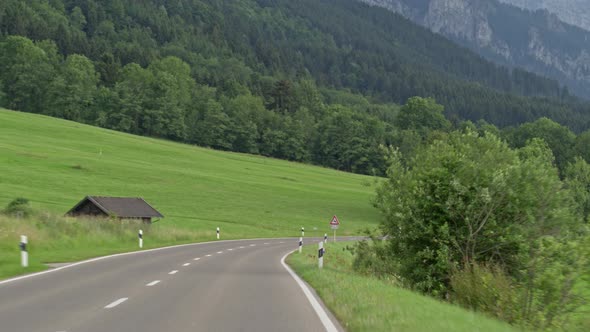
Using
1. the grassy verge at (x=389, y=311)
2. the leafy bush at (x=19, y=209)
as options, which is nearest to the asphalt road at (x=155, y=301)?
the grassy verge at (x=389, y=311)

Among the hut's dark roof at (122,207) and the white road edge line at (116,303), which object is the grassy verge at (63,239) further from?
the hut's dark roof at (122,207)

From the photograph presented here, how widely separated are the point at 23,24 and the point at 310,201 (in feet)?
432

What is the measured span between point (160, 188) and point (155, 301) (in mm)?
59676

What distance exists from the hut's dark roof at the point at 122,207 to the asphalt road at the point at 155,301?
26.8m

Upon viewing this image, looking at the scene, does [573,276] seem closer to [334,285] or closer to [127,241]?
[334,285]

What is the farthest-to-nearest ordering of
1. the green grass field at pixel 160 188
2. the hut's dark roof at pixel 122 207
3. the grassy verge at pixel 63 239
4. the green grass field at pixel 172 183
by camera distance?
the green grass field at pixel 172 183
the hut's dark roof at pixel 122 207
the green grass field at pixel 160 188
the grassy verge at pixel 63 239

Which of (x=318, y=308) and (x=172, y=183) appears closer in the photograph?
(x=318, y=308)

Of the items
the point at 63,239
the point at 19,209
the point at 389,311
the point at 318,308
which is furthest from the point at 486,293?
the point at 19,209

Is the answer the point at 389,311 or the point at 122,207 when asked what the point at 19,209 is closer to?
the point at 122,207

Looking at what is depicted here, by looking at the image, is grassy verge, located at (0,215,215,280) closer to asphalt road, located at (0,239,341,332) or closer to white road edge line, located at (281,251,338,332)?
asphalt road, located at (0,239,341,332)

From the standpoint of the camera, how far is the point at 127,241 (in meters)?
37.7

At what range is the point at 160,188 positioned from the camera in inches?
2864

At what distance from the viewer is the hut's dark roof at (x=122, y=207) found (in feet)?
162

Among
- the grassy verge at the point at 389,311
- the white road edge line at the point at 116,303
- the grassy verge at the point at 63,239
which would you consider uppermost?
the grassy verge at the point at 389,311
